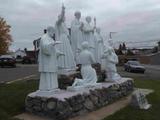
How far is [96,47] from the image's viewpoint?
54.7 feet

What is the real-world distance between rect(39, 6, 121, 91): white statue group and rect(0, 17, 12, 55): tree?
30.4m

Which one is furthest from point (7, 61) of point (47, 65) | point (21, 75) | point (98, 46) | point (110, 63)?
point (47, 65)

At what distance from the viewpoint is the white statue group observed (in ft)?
35.5

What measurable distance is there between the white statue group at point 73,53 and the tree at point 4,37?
99.6 feet

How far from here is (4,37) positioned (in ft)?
152

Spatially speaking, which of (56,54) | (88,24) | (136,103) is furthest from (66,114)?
(88,24)

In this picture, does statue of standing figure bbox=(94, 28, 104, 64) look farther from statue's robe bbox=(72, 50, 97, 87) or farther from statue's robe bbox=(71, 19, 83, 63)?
statue's robe bbox=(72, 50, 97, 87)

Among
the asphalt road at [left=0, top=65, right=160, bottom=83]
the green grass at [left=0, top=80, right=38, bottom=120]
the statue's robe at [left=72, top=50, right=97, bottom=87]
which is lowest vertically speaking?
the green grass at [left=0, top=80, right=38, bottom=120]

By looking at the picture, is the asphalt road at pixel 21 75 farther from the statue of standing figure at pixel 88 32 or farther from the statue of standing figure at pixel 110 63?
the statue of standing figure at pixel 110 63

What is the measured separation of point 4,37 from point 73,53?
32.9 meters

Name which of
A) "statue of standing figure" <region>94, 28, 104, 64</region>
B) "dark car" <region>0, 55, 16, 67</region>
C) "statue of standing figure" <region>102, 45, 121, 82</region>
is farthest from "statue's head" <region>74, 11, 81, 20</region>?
"dark car" <region>0, 55, 16, 67</region>

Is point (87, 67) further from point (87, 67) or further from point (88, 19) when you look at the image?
point (88, 19)

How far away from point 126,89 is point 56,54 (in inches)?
196

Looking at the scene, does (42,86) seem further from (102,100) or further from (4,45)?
(4,45)
